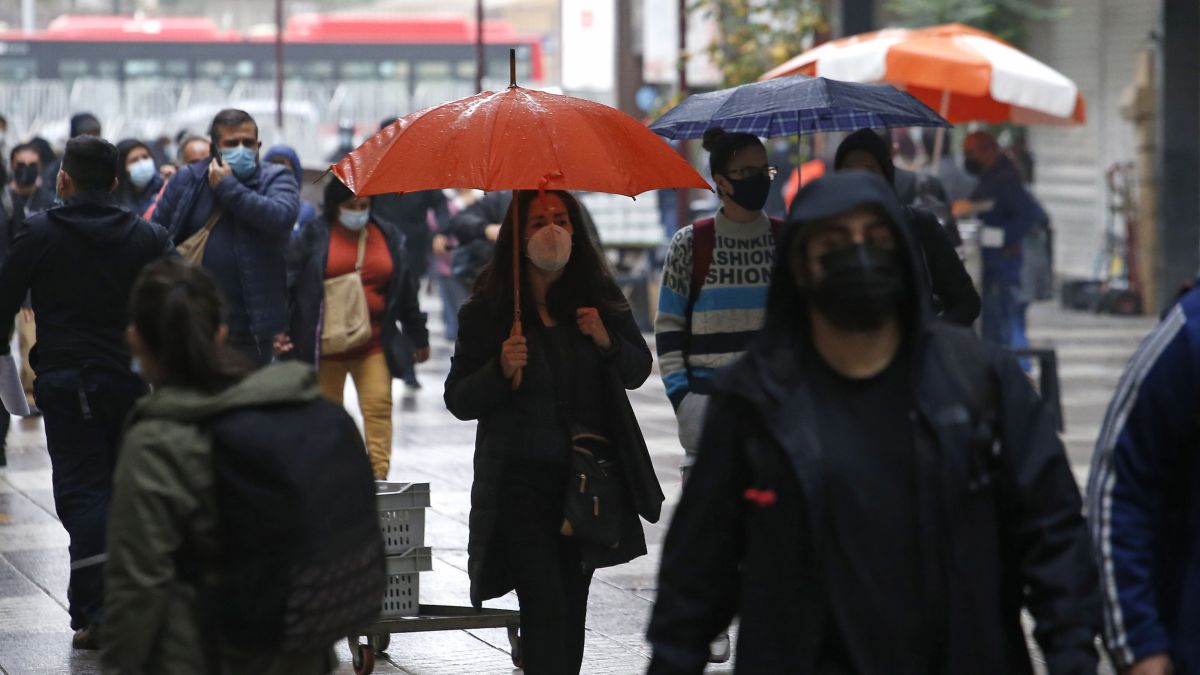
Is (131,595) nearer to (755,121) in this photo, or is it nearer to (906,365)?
(906,365)

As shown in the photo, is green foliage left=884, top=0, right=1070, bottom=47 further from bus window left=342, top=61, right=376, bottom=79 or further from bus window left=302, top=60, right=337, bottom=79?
bus window left=302, top=60, right=337, bottom=79

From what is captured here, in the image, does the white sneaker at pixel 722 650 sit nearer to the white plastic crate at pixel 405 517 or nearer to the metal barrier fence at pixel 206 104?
the white plastic crate at pixel 405 517

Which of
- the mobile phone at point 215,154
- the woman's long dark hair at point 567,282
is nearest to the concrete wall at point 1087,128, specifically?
the mobile phone at point 215,154

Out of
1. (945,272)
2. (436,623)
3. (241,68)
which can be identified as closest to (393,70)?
(241,68)

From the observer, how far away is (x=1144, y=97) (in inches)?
853

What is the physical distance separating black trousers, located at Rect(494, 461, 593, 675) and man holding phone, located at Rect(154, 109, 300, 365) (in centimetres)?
348

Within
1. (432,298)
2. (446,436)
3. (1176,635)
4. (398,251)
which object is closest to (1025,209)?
(446,436)

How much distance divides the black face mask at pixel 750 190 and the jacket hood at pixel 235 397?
295 centimetres

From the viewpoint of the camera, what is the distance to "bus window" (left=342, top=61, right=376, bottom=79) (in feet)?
134

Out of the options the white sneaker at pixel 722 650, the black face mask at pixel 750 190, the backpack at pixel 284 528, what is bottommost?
the white sneaker at pixel 722 650

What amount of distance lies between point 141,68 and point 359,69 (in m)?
4.39

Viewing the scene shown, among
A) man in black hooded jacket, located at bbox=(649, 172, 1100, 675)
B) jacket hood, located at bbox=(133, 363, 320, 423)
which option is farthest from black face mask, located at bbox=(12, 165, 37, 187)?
man in black hooded jacket, located at bbox=(649, 172, 1100, 675)

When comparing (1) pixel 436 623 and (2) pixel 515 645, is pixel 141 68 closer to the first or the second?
(2) pixel 515 645

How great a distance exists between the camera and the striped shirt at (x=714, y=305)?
6477 mm
